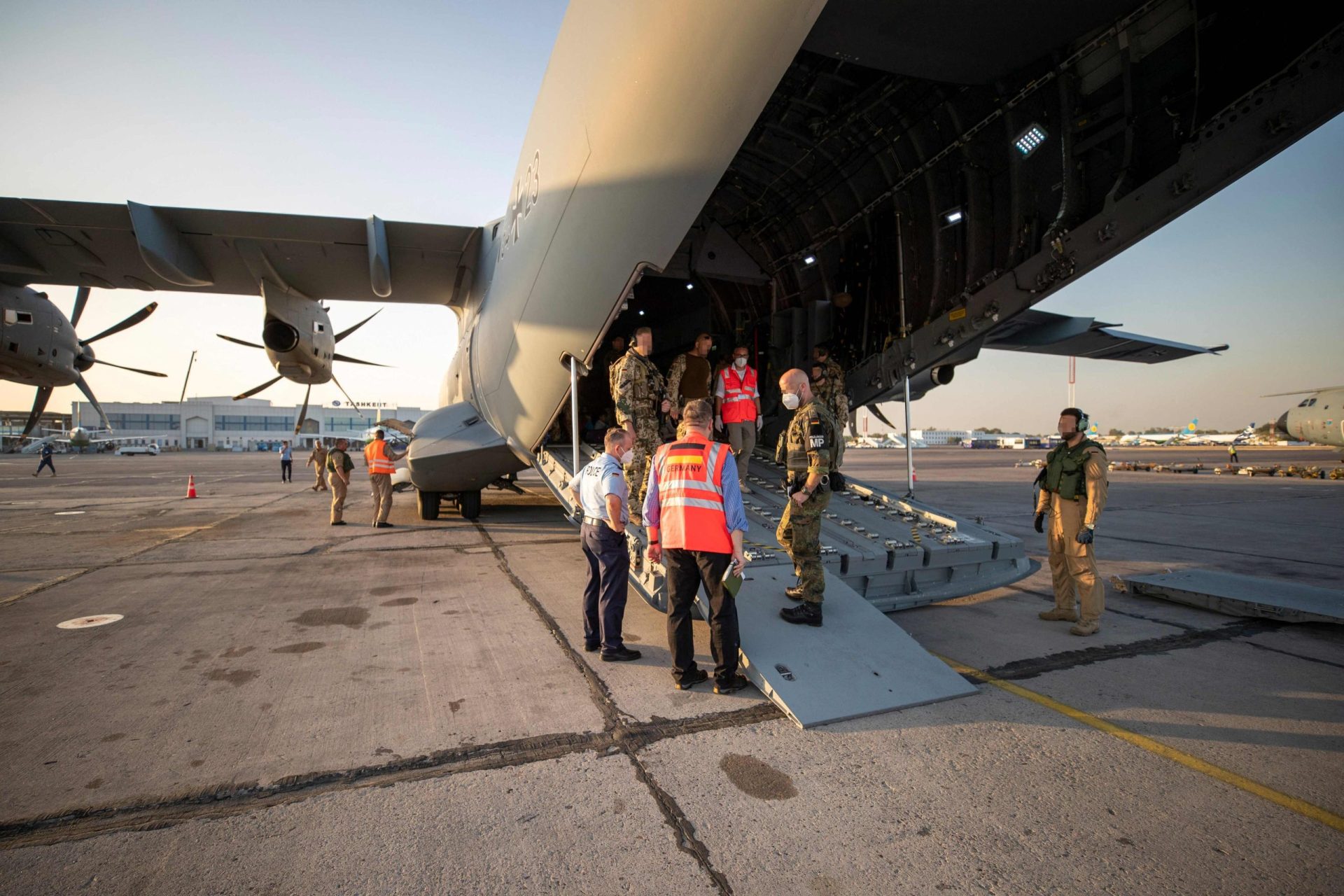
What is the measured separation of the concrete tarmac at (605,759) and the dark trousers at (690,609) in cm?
19

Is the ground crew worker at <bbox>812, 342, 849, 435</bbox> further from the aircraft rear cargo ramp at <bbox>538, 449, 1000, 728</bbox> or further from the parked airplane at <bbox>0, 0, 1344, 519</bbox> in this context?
the aircraft rear cargo ramp at <bbox>538, 449, 1000, 728</bbox>

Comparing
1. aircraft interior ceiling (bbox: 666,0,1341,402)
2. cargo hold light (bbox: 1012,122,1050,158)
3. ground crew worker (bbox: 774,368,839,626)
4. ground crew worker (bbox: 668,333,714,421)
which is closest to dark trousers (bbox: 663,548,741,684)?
ground crew worker (bbox: 774,368,839,626)

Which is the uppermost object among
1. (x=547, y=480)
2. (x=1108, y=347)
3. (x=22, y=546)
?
(x=1108, y=347)

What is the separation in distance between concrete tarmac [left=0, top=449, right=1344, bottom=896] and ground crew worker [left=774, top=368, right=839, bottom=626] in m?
0.78

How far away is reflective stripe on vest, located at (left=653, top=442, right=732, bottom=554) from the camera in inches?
129

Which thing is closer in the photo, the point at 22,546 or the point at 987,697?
the point at 987,697

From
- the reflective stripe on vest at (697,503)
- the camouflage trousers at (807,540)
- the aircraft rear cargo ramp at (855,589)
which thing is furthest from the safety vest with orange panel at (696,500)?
the camouflage trousers at (807,540)

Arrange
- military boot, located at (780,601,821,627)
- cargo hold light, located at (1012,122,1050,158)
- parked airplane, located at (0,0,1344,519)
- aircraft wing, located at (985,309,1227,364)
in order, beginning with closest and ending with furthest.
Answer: parked airplane, located at (0,0,1344,519) → military boot, located at (780,601,821,627) → cargo hold light, located at (1012,122,1050,158) → aircraft wing, located at (985,309,1227,364)

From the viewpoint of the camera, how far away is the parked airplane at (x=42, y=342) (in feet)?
31.0

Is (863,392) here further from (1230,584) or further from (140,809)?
(140,809)

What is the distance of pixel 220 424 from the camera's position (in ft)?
256

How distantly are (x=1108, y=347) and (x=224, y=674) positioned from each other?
13.1m

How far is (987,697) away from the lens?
3.30 m

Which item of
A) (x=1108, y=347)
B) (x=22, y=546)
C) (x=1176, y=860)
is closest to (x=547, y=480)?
(x=1176, y=860)
